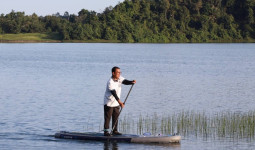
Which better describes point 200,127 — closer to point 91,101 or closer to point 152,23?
point 91,101

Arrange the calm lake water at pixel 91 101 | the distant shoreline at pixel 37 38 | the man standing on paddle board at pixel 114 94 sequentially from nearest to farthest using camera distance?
the man standing on paddle board at pixel 114 94 < the calm lake water at pixel 91 101 < the distant shoreline at pixel 37 38

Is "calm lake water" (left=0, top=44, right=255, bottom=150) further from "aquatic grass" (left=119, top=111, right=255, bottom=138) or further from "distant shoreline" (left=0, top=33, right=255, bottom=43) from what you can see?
"distant shoreline" (left=0, top=33, right=255, bottom=43)

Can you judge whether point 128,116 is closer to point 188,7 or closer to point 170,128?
point 170,128

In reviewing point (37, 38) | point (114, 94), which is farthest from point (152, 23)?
point (114, 94)

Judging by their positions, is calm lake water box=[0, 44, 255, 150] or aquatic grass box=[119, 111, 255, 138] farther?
aquatic grass box=[119, 111, 255, 138]

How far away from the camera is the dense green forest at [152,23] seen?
16400 centimetres

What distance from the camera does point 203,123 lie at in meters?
24.8

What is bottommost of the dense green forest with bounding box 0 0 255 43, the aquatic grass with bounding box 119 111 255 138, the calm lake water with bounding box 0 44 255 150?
the calm lake water with bounding box 0 44 255 150

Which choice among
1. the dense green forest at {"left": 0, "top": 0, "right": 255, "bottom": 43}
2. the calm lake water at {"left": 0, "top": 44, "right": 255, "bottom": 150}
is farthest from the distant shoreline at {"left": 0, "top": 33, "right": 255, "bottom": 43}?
the calm lake water at {"left": 0, "top": 44, "right": 255, "bottom": 150}

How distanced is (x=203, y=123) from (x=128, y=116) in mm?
4780

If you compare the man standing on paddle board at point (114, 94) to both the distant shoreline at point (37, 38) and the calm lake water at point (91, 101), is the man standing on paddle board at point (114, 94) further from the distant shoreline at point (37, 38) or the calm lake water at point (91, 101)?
the distant shoreline at point (37, 38)

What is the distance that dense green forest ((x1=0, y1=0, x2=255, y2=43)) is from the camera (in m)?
164

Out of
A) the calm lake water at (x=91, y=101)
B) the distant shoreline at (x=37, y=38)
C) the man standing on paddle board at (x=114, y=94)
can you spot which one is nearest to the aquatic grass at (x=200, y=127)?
the calm lake water at (x=91, y=101)

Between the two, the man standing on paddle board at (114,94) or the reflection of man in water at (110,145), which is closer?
the man standing on paddle board at (114,94)
